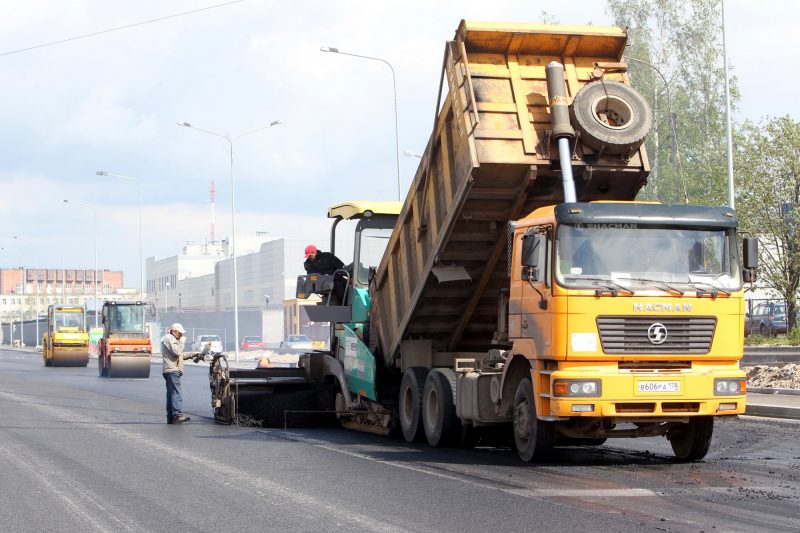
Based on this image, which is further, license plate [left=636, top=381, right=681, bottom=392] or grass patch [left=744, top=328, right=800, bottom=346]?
grass patch [left=744, top=328, right=800, bottom=346]

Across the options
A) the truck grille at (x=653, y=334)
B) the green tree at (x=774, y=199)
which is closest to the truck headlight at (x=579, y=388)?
the truck grille at (x=653, y=334)

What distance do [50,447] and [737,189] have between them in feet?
88.7

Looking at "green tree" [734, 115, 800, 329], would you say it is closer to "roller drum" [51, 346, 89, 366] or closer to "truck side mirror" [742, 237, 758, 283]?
"truck side mirror" [742, 237, 758, 283]

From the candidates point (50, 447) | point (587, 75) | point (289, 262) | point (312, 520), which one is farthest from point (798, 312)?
point (289, 262)

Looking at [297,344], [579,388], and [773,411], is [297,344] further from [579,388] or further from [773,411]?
[579,388]

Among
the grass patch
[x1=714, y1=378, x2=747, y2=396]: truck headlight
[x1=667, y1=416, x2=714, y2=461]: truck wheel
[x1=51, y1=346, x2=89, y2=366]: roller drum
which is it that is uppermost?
[x1=714, y1=378, x2=747, y2=396]: truck headlight

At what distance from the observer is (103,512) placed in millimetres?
8906

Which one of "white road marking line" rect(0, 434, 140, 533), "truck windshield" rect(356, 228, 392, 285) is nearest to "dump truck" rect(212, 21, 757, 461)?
"truck windshield" rect(356, 228, 392, 285)

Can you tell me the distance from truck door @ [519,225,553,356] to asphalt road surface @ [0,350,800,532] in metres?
1.31

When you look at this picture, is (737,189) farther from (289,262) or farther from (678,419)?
(289,262)

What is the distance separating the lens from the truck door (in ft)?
36.3

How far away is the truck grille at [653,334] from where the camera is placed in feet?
35.9

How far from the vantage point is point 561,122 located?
1198cm

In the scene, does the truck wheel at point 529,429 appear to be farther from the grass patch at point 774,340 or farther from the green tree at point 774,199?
the green tree at point 774,199
